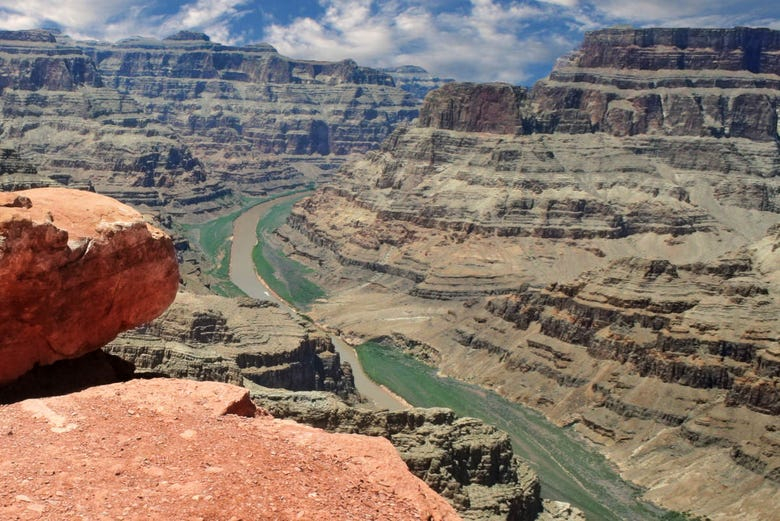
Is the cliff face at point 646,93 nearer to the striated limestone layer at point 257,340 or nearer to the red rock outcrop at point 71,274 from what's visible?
the striated limestone layer at point 257,340

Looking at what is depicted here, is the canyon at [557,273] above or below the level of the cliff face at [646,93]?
below

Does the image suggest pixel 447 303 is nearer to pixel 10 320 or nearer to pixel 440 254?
pixel 440 254

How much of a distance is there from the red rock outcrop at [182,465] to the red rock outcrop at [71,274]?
2.93 metres

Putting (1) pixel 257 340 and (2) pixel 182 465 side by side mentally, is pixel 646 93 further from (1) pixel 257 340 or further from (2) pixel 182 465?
(2) pixel 182 465

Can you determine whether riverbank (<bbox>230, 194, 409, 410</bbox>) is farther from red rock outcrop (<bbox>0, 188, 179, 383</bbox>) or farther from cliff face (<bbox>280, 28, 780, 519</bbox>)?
red rock outcrop (<bbox>0, 188, 179, 383</bbox>)

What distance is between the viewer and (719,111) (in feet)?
582

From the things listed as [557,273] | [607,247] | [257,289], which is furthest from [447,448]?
[607,247]

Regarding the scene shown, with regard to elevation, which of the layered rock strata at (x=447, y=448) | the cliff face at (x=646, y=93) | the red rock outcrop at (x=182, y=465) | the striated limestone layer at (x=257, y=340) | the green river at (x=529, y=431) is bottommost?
the green river at (x=529, y=431)

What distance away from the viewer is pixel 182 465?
1706 cm

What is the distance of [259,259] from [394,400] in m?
73.2

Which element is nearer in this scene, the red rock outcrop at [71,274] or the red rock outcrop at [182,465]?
the red rock outcrop at [182,465]

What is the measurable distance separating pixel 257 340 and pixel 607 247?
250 feet

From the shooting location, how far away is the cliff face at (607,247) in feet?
241

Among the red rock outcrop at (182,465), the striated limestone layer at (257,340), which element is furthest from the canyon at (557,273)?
the red rock outcrop at (182,465)
